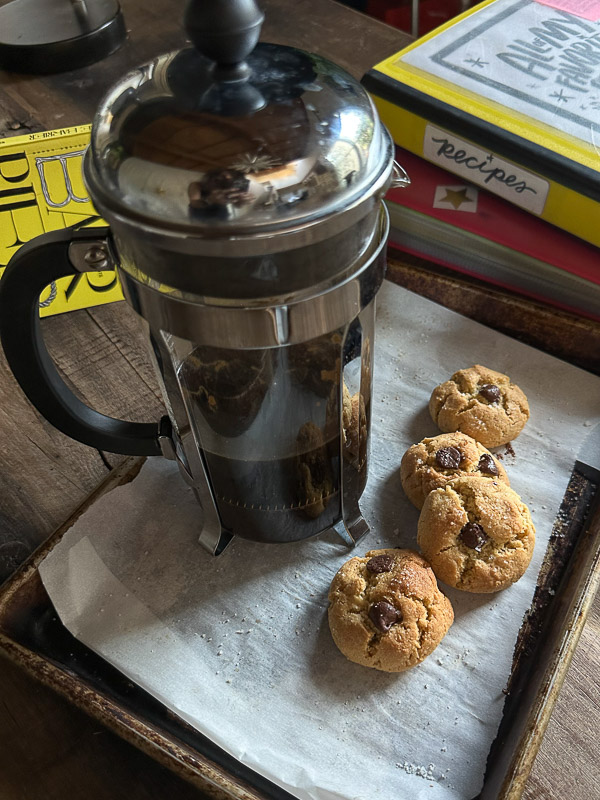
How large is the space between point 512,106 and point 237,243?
2.21 feet

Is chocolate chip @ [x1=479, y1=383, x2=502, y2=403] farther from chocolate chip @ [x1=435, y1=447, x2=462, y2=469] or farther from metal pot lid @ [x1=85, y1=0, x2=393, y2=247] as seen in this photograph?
metal pot lid @ [x1=85, y1=0, x2=393, y2=247]

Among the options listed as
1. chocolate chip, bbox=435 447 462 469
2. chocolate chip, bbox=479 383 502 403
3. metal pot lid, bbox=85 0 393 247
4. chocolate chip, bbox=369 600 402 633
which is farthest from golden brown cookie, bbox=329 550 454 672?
metal pot lid, bbox=85 0 393 247

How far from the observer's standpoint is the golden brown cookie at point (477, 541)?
745 millimetres

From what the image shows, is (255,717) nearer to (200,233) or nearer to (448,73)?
(200,233)

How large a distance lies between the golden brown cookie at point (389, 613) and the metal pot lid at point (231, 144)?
1.25 ft

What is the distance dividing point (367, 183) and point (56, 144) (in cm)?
60

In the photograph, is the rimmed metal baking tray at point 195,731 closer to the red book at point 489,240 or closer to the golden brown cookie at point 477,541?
the golden brown cookie at point 477,541

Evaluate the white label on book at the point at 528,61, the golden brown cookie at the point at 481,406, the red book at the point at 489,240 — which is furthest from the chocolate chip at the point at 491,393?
the white label on book at the point at 528,61

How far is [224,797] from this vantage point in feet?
2.02

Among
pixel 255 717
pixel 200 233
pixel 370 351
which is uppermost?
pixel 200 233

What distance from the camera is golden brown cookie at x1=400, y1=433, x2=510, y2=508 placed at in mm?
803

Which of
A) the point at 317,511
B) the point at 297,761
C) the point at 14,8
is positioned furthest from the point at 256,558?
the point at 14,8

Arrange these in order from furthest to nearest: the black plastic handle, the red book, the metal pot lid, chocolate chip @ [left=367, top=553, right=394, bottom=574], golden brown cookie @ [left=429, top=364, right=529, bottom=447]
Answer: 1. the red book
2. golden brown cookie @ [left=429, top=364, right=529, bottom=447]
3. chocolate chip @ [left=367, top=553, right=394, bottom=574]
4. the black plastic handle
5. the metal pot lid

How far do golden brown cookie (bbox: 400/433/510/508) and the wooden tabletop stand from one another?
19cm
